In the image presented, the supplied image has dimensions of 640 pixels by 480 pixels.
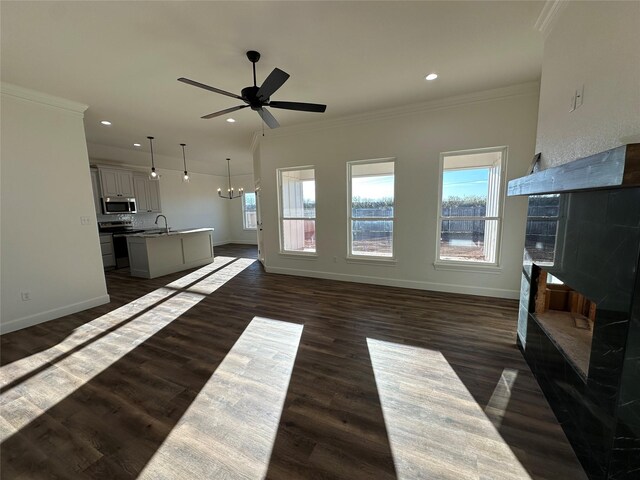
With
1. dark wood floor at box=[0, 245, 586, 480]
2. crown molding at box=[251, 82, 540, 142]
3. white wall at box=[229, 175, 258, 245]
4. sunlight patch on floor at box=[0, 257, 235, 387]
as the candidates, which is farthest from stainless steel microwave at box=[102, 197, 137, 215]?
crown molding at box=[251, 82, 540, 142]

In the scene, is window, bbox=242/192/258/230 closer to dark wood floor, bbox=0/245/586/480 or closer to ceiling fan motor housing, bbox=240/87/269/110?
dark wood floor, bbox=0/245/586/480

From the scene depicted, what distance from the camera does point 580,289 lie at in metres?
1.59

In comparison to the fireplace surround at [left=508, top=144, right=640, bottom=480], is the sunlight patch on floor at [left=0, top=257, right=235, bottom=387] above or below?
below

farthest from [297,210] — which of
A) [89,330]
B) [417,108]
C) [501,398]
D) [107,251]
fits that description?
[107,251]

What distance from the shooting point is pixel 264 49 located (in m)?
2.53

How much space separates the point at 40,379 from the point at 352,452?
2700 mm

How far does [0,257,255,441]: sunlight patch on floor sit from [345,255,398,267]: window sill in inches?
102

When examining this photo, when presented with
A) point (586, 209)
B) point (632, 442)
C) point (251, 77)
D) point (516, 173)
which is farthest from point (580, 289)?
point (251, 77)

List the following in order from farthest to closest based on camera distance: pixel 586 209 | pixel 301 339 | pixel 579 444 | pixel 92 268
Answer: pixel 92 268, pixel 301 339, pixel 586 209, pixel 579 444

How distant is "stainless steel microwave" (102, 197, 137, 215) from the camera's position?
6301 mm

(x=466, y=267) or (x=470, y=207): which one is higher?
(x=470, y=207)

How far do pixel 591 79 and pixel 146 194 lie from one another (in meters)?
8.73

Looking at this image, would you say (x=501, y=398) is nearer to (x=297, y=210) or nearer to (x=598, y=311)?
(x=598, y=311)

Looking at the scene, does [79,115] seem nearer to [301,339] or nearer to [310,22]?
[310,22]
